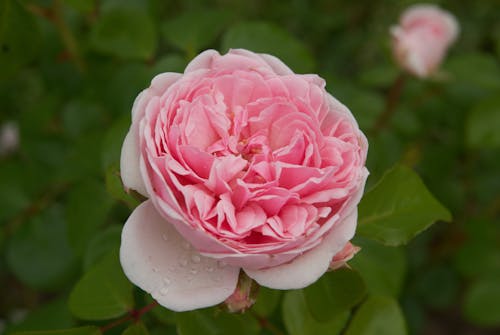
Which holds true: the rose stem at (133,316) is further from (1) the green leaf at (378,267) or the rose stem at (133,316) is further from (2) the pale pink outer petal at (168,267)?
→ (1) the green leaf at (378,267)

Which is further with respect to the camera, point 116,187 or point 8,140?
point 8,140

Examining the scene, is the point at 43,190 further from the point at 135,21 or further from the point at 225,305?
the point at 225,305

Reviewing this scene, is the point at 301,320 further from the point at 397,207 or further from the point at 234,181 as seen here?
the point at 234,181

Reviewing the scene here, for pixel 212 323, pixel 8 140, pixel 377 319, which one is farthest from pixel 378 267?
pixel 8 140

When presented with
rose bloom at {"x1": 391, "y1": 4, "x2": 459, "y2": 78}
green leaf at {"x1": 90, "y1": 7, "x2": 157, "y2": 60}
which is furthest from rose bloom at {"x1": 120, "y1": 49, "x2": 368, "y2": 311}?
rose bloom at {"x1": 391, "y1": 4, "x2": 459, "y2": 78}

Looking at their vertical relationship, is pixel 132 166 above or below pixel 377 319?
above

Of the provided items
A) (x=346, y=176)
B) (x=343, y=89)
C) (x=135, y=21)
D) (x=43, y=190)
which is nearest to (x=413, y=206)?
(x=346, y=176)

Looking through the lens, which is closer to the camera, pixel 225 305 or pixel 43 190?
pixel 225 305
